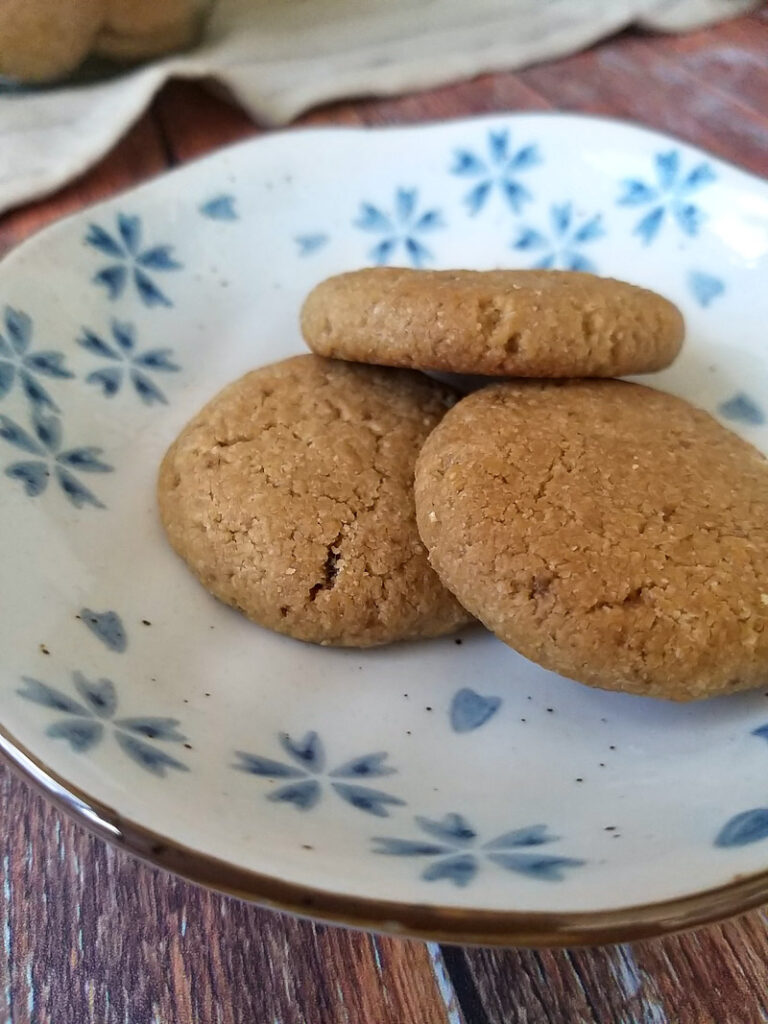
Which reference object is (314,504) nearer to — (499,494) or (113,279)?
(499,494)

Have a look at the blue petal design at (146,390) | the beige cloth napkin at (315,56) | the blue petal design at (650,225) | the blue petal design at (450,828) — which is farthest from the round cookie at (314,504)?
the beige cloth napkin at (315,56)

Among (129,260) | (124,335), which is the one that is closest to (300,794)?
(124,335)

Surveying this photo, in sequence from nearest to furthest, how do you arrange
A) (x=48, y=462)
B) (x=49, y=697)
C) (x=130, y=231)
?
(x=49, y=697), (x=48, y=462), (x=130, y=231)

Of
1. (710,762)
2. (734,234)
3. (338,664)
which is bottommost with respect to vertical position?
(710,762)

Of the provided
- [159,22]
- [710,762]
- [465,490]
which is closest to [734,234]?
[465,490]

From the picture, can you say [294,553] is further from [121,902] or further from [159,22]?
[159,22]

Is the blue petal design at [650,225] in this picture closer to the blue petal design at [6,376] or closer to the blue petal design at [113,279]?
the blue petal design at [113,279]

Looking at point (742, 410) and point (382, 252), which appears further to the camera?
point (382, 252)
